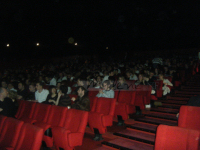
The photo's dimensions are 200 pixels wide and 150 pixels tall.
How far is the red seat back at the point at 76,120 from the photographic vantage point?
8.05ft

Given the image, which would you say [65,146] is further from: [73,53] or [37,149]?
[73,53]

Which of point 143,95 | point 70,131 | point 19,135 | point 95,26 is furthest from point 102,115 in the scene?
point 95,26

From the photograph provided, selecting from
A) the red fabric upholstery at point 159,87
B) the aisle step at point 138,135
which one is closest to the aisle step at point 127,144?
the aisle step at point 138,135

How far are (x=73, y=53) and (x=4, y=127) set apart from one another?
1103cm

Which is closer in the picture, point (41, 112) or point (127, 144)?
point (127, 144)

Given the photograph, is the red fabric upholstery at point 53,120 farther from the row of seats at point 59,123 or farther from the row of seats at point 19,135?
the row of seats at point 19,135

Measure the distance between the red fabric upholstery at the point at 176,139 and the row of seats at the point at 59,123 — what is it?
1.17 metres

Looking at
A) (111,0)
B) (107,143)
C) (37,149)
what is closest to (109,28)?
(111,0)

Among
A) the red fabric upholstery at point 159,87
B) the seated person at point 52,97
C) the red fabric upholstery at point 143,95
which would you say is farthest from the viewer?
the red fabric upholstery at point 159,87

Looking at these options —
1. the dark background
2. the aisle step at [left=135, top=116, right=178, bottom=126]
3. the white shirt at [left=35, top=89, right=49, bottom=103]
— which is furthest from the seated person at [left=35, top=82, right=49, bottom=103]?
→ the dark background

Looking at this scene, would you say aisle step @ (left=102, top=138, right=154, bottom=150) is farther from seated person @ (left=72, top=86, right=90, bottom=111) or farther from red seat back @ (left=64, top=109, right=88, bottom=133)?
seated person @ (left=72, top=86, right=90, bottom=111)

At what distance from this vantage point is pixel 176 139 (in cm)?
155

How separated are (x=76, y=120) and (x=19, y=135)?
2.63ft

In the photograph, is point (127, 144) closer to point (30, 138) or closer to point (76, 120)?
point (76, 120)
